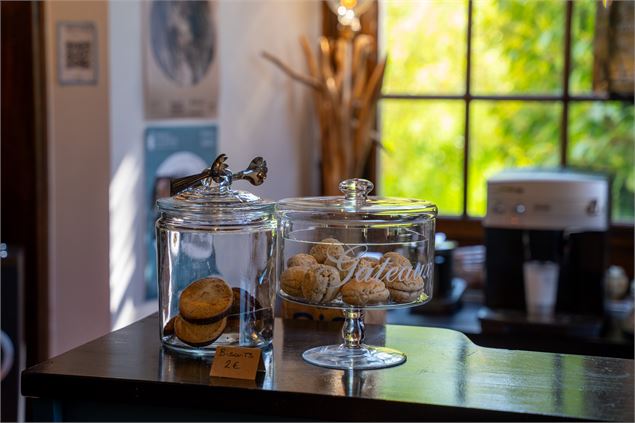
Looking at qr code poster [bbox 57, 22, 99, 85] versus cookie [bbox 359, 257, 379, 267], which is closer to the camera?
cookie [bbox 359, 257, 379, 267]

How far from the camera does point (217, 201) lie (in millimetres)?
→ 1729

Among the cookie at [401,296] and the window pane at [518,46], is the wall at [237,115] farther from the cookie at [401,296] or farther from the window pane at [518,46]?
the cookie at [401,296]

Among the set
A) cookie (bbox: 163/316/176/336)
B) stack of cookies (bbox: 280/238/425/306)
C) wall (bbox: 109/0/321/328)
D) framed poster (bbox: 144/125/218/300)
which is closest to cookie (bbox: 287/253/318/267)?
stack of cookies (bbox: 280/238/425/306)

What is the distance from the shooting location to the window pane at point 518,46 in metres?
4.12

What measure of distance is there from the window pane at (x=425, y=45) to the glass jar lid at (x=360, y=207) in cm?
260

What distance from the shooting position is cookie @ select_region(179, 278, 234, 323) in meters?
1.66

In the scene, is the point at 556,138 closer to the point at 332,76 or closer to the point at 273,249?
the point at 332,76

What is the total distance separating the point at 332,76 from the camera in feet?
13.8

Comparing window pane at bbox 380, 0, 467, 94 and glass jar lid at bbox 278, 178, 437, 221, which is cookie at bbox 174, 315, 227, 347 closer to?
glass jar lid at bbox 278, 178, 437, 221

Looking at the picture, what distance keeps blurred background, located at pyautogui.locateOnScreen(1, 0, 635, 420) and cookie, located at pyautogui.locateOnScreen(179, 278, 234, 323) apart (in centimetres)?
149

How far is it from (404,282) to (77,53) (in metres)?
1.88

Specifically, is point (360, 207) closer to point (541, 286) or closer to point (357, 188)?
point (357, 188)

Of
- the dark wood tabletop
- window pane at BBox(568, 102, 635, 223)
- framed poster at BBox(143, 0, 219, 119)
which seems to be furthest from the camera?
window pane at BBox(568, 102, 635, 223)

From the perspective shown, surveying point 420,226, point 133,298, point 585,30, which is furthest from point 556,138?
A: point 420,226
